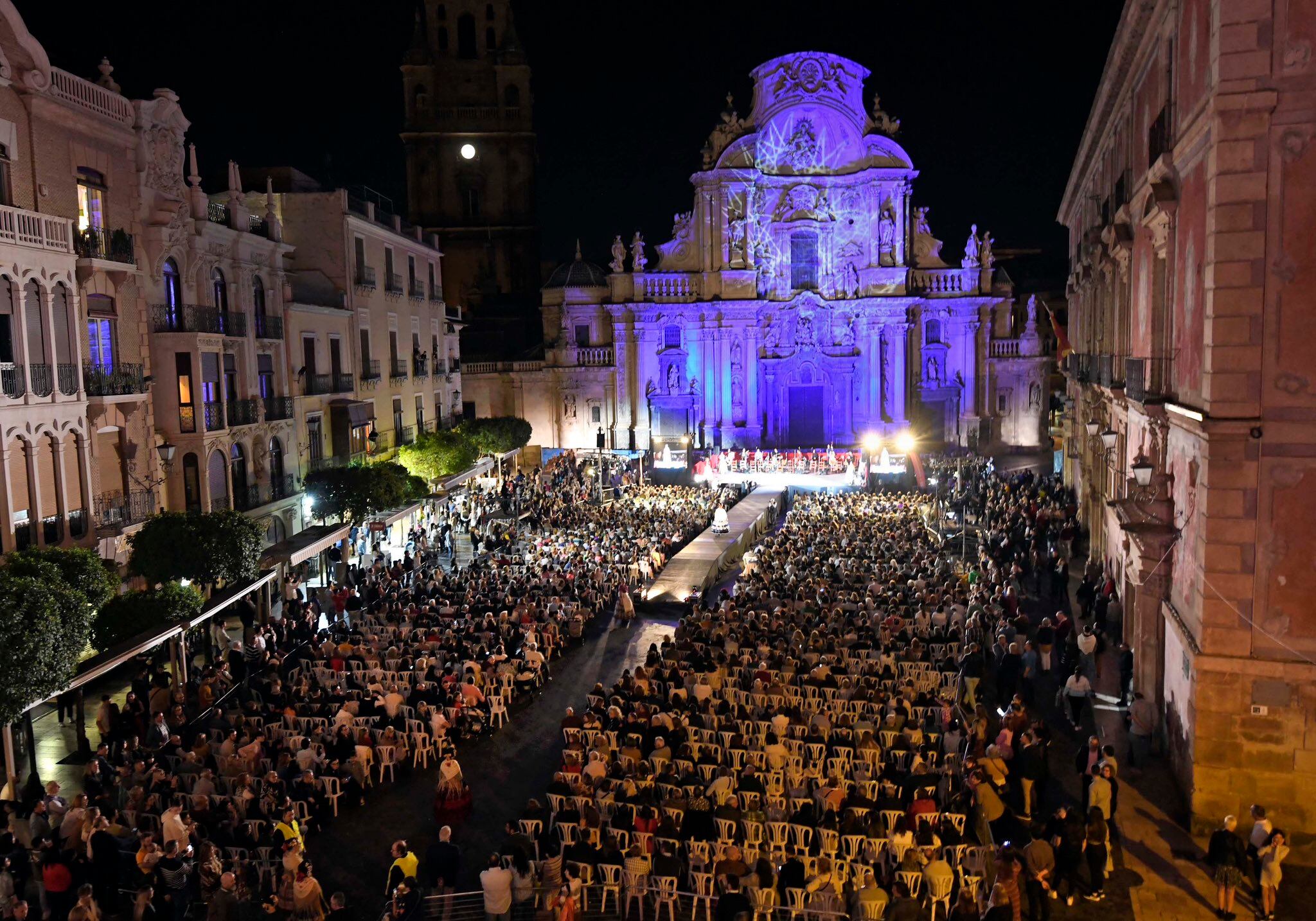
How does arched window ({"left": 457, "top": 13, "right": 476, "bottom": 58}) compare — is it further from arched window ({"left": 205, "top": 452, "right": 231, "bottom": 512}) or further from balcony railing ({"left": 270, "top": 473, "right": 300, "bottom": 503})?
arched window ({"left": 205, "top": 452, "right": 231, "bottom": 512})

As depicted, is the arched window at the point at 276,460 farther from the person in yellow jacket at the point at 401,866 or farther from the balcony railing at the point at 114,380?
the person in yellow jacket at the point at 401,866

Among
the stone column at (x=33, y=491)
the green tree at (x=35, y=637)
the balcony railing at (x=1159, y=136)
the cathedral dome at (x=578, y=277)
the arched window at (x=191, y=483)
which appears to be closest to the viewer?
the green tree at (x=35, y=637)

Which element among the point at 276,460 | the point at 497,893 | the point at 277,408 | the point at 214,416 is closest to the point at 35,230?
the point at 214,416

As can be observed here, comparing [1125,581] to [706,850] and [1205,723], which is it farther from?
[706,850]

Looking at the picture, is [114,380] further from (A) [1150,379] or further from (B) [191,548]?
(A) [1150,379]

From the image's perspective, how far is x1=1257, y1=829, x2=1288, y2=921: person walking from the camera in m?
11.6

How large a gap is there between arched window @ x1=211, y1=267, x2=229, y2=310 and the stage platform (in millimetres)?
13676

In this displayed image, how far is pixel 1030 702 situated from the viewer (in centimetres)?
1803

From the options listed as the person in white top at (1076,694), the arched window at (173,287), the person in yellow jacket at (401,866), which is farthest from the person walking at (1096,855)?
the arched window at (173,287)

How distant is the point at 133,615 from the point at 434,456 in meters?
20.1

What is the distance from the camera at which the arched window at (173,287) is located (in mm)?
25422

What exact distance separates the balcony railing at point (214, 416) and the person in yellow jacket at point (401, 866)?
17.5 m

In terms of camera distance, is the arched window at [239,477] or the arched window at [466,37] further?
the arched window at [466,37]

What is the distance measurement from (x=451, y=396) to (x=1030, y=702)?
3445cm
